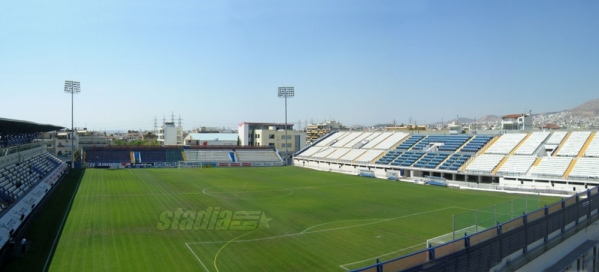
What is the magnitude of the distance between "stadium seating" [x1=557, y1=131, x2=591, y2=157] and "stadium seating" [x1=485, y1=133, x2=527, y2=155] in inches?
188

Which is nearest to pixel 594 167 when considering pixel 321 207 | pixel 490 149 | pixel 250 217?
pixel 490 149

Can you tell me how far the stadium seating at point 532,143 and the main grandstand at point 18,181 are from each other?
143 feet

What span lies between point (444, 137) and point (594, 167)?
2051 cm

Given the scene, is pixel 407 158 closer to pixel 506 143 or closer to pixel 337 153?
pixel 506 143

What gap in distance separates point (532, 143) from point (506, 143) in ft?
9.49

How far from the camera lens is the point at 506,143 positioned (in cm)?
4525

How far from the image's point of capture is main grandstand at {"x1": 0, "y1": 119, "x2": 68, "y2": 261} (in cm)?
1891

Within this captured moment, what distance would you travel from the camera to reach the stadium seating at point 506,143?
4366 cm

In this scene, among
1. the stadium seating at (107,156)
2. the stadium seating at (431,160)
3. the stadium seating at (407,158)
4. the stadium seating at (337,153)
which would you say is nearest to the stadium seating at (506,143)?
the stadium seating at (431,160)

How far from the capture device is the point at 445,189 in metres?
37.2

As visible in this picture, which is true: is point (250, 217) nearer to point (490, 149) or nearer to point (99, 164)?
point (490, 149)

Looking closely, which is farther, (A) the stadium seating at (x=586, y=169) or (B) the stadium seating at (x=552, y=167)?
(B) the stadium seating at (x=552, y=167)

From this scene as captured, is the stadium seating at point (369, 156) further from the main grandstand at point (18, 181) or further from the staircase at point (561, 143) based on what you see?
the main grandstand at point (18, 181)

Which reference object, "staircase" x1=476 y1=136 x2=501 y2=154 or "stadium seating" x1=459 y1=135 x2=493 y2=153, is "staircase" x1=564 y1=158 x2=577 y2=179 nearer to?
"staircase" x1=476 y1=136 x2=501 y2=154
